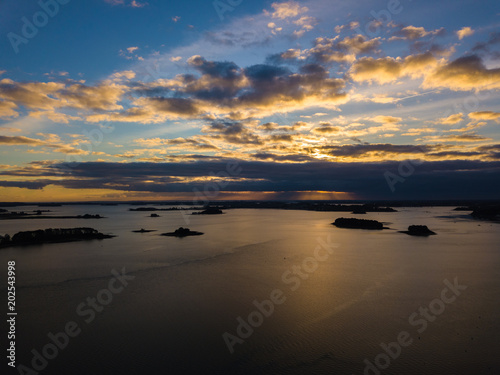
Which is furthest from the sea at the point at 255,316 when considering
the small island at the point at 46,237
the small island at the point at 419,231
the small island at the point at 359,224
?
the small island at the point at 359,224

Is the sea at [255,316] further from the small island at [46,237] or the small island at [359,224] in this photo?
the small island at [359,224]

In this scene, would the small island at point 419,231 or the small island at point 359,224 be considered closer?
the small island at point 419,231

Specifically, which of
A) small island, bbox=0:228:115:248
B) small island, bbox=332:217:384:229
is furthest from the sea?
small island, bbox=332:217:384:229

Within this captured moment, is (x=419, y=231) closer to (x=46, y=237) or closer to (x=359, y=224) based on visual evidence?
(x=359, y=224)

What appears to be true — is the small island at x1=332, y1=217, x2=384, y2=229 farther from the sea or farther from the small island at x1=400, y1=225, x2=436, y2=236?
the sea

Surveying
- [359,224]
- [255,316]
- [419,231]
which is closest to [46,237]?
[255,316]

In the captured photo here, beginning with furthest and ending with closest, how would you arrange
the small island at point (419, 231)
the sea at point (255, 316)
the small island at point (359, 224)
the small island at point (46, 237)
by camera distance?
1. the small island at point (359, 224)
2. the small island at point (419, 231)
3. the small island at point (46, 237)
4. the sea at point (255, 316)
